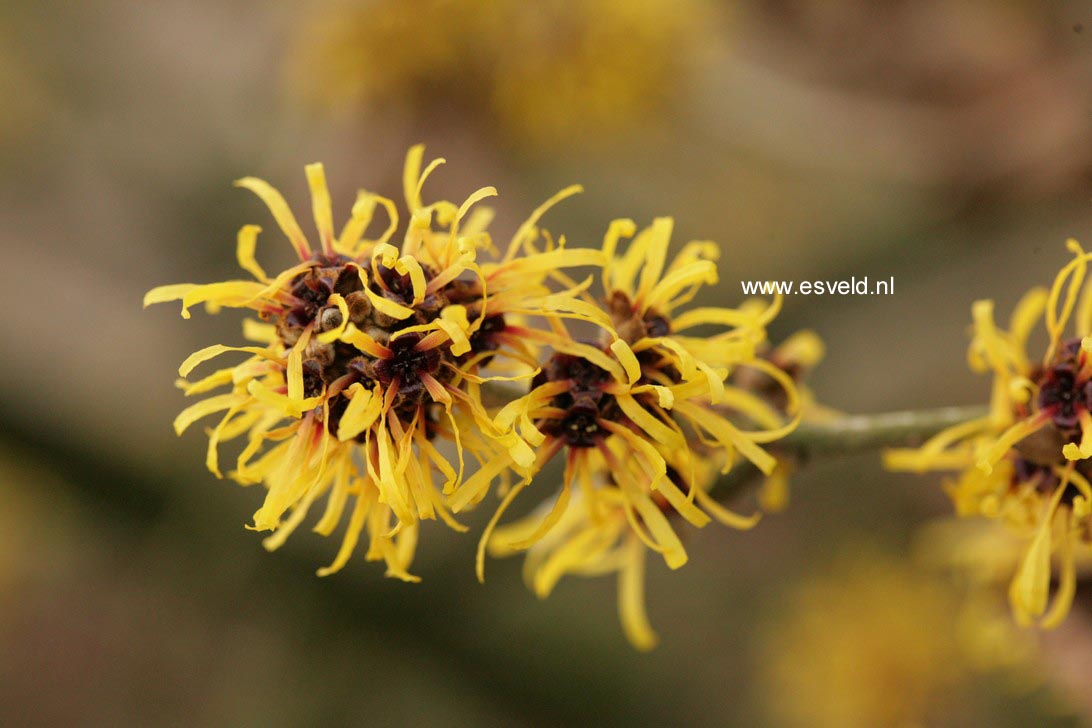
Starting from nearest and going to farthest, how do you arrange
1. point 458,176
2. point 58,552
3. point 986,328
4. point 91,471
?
1. point 986,328
2. point 458,176
3. point 91,471
4. point 58,552

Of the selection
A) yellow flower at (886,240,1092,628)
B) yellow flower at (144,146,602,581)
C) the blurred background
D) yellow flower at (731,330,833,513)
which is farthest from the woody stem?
the blurred background

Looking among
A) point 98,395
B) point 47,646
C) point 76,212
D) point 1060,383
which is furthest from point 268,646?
point 1060,383

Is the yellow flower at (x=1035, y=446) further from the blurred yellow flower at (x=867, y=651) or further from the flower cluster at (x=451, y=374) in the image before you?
the blurred yellow flower at (x=867, y=651)

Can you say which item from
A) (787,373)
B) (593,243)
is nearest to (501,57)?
(593,243)

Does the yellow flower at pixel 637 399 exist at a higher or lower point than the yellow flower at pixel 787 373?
lower

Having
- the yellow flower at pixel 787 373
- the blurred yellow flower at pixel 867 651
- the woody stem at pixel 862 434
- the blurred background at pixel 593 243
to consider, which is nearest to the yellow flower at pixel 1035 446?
the woody stem at pixel 862 434

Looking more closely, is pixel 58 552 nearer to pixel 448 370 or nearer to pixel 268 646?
pixel 268 646

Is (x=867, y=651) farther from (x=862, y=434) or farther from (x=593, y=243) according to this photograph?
(x=862, y=434)
